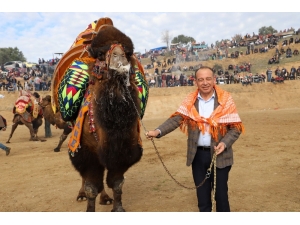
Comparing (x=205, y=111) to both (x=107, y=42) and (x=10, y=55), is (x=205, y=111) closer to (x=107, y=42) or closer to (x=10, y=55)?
(x=107, y=42)

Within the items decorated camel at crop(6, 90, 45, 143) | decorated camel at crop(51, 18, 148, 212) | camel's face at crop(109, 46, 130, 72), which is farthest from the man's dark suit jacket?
decorated camel at crop(6, 90, 45, 143)

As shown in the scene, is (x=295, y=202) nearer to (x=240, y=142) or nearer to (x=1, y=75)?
(x=240, y=142)

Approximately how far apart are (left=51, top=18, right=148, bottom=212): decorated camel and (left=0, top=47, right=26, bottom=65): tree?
5798 centimetres

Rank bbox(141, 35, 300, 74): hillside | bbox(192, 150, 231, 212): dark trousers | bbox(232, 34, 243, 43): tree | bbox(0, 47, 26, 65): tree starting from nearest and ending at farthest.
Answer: bbox(192, 150, 231, 212): dark trousers
bbox(141, 35, 300, 74): hillside
bbox(232, 34, 243, 43): tree
bbox(0, 47, 26, 65): tree

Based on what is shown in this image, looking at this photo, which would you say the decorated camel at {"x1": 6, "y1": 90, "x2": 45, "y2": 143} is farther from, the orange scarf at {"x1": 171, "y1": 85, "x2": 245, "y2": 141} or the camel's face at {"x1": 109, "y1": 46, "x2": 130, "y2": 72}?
the orange scarf at {"x1": 171, "y1": 85, "x2": 245, "y2": 141}

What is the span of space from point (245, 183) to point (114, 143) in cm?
320

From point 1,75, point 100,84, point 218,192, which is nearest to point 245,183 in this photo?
point 218,192

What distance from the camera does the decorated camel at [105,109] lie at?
3.61 metres

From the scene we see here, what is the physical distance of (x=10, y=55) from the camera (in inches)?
2427

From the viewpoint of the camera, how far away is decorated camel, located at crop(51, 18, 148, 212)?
11.8 ft

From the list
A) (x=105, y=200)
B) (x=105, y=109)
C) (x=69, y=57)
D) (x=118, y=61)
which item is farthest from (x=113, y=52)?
(x=105, y=200)

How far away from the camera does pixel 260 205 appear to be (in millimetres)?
4844

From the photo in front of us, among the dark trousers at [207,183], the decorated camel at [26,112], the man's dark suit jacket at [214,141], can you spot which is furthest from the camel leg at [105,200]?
the decorated camel at [26,112]

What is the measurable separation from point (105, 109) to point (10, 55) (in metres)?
64.6
